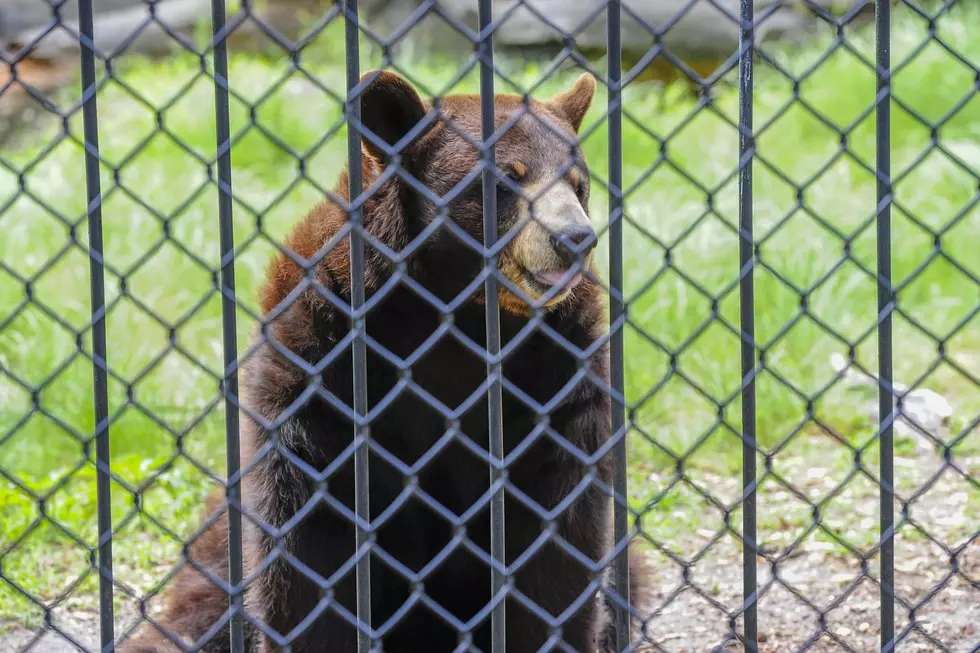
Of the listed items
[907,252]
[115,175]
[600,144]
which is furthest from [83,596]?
[907,252]

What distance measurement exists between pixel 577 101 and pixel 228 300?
184 centimetres

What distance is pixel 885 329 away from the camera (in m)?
2.50

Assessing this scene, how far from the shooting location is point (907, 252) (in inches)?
266

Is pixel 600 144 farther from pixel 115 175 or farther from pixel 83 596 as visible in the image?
pixel 115 175

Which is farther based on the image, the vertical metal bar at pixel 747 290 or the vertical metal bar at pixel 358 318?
the vertical metal bar at pixel 747 290

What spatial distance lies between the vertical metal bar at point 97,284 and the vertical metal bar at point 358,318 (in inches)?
18.9

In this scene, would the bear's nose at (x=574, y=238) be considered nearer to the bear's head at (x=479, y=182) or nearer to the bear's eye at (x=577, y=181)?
the bear's head at (x=479, y=182)

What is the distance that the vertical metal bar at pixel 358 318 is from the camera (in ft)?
7.11

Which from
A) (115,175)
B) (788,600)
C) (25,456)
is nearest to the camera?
(115,175)

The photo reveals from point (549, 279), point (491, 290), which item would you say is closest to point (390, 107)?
point (549, 279)

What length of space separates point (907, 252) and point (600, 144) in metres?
2.10

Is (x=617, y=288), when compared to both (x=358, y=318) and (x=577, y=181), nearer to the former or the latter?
→ (x=358, y=318)

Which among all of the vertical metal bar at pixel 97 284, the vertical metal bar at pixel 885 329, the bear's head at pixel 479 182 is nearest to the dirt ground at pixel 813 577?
the vertical metal bar at pixel 885 329

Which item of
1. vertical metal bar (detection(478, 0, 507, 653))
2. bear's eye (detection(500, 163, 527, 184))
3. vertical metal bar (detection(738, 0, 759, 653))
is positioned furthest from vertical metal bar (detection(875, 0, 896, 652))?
bear's eye (detection(500, 163, 527, 184))
